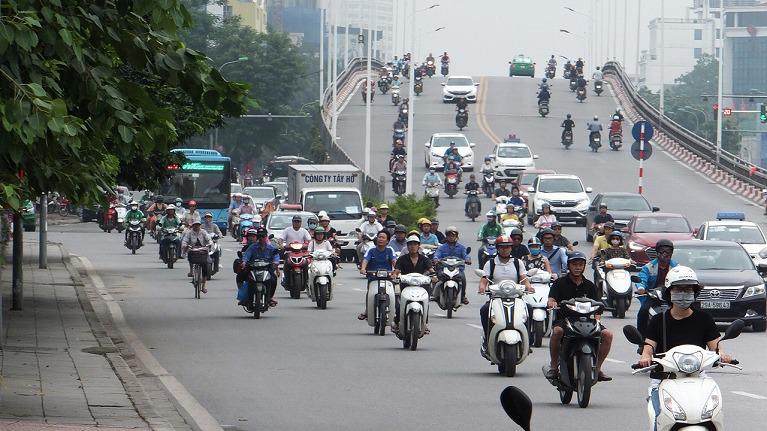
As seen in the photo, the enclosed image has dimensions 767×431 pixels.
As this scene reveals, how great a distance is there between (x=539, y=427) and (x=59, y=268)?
25.6 metres

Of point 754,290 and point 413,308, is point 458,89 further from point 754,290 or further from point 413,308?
point 413,308

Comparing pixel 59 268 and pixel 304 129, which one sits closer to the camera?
pixel 59 268

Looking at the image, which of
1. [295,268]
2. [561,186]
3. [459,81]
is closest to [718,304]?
[295,268]

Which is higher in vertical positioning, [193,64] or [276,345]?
[193,64]

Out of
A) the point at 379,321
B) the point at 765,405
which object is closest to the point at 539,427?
the point at 765,405

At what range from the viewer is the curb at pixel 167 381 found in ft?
44.5

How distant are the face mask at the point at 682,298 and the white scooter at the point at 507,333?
629cm

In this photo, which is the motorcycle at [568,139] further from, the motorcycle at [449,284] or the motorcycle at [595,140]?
the motorcycle at [449,284]

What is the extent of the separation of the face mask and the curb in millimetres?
3814

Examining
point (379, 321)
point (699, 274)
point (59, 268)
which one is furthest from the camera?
point (59, 268)

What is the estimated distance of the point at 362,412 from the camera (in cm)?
1448

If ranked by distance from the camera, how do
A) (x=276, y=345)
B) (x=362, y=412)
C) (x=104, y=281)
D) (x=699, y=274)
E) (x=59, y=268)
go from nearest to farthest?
(x=362, y=412), (x=276, y=345), (x=699, y=274), (x=104, y=281), (x=59, y=268)

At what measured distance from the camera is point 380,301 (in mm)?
22781

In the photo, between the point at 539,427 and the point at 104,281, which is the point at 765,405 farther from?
the point at 104,281
